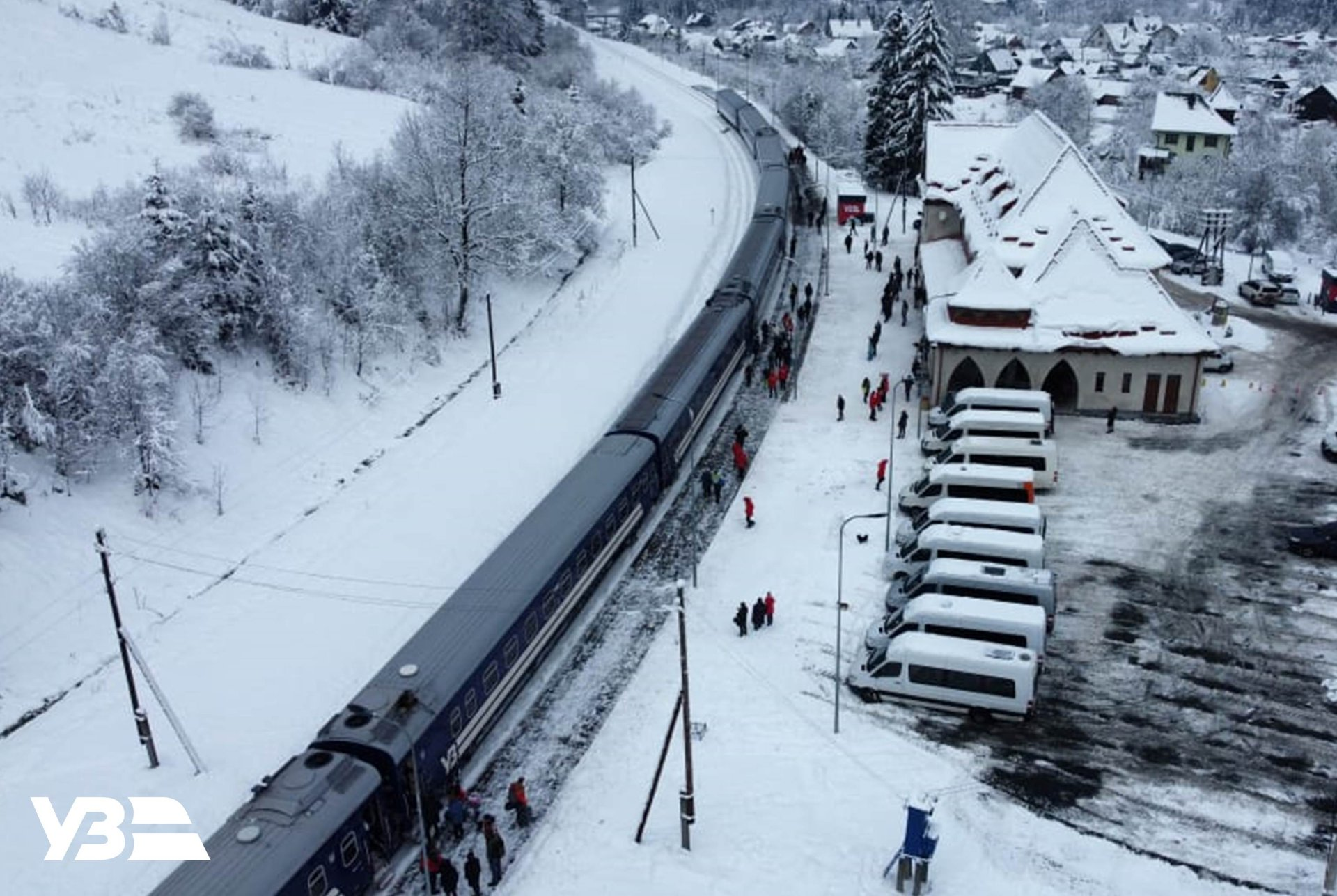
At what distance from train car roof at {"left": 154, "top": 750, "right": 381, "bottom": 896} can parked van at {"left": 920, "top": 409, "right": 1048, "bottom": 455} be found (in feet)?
71.0

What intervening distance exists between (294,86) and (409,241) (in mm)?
22246

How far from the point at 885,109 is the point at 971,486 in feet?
150

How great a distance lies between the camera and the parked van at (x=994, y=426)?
3350cm

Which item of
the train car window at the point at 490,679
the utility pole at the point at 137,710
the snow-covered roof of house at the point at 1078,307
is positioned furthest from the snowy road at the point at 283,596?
the snow-covered roof of house at the point at 1078,307

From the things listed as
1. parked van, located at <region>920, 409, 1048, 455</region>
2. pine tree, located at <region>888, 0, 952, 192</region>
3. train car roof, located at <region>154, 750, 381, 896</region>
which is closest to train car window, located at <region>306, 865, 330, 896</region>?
train car roof, located at <region>154, 750, 381, 896</region>

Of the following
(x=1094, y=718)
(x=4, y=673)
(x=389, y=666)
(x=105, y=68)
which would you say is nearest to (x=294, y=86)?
(x=105, y=68)

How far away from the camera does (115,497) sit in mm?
29375

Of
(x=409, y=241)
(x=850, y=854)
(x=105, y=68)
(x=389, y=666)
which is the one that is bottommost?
(x=850, y=854)

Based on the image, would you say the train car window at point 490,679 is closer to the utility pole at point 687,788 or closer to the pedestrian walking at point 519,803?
the pedestrian walking at point 519,803

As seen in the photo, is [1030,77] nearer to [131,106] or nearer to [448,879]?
[131,106]

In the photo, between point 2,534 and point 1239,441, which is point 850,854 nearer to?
point 2,534

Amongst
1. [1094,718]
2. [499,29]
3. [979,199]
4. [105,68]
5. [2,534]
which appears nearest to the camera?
[1094,718]

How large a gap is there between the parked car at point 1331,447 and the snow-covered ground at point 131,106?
37.8 metres

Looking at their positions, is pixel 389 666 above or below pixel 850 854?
above
